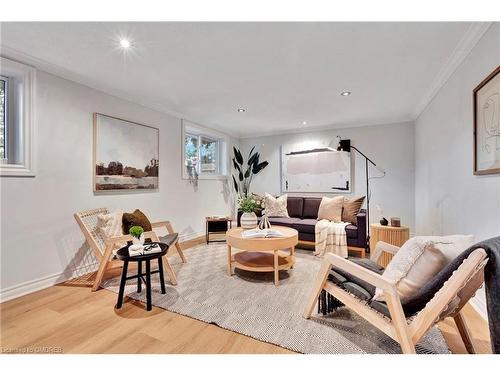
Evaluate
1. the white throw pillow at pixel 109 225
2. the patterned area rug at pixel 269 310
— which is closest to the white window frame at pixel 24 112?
the white throw pillow at pixel 109 225

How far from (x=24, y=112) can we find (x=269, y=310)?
2.98m

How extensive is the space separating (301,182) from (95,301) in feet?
13.5

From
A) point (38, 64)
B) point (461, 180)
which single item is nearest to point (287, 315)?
point (461, 180)

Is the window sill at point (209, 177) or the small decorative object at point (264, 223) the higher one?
the window sill at point (209, 177)

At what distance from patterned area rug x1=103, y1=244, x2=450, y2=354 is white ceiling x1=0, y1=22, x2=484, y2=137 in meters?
2.26

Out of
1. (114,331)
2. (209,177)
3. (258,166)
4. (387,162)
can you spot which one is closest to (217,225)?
(209,177)

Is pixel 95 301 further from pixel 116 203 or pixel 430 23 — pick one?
pixel 430 23

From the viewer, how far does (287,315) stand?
1866 millimetres

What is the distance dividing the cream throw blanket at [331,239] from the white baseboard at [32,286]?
3.16m

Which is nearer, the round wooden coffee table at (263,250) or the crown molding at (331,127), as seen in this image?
the round wooden coffee table at (263,250)

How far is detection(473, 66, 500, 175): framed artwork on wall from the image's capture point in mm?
1626

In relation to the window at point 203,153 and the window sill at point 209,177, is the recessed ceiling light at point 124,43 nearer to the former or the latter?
the window at point 203,153

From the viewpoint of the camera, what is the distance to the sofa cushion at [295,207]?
438cm

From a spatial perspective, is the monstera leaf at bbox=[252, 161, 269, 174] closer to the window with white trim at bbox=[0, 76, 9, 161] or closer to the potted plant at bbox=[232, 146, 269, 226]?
the potted plant at bbox=[232, 146, 269, 226]
